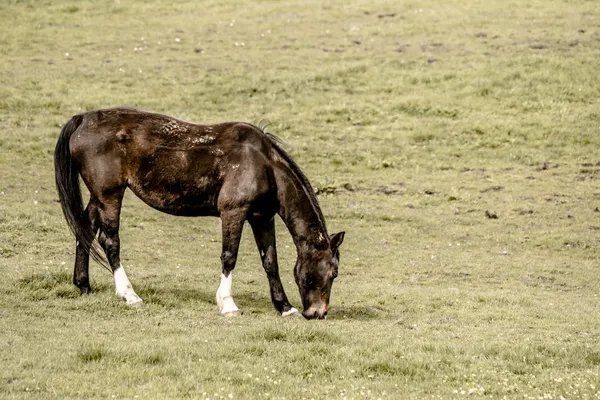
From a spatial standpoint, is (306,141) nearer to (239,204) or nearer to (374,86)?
(374,86)

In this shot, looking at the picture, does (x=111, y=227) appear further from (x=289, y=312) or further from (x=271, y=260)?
(x=289, y=312)

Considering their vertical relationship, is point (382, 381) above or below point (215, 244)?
above

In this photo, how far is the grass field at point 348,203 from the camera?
9.54 metres

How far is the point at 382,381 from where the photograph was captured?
9227 mm

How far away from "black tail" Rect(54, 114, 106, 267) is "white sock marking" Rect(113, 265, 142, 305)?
371mm

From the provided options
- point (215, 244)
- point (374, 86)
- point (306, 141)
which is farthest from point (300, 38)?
point (215, 244)

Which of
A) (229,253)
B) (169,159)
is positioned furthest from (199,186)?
(229,253)

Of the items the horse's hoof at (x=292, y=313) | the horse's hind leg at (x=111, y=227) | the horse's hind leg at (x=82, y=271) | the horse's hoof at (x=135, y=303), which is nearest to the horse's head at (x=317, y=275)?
the horse's hoof at (x=292, y=313)

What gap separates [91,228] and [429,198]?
36.1 ft

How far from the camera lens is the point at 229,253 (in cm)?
1260

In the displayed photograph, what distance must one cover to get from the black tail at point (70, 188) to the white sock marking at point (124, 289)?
1.22ft

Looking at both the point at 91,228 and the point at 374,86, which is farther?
the point at 374,86

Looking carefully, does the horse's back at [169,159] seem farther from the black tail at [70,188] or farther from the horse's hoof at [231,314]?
the horse's hoof at [231,314]

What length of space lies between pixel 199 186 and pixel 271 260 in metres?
1.47
